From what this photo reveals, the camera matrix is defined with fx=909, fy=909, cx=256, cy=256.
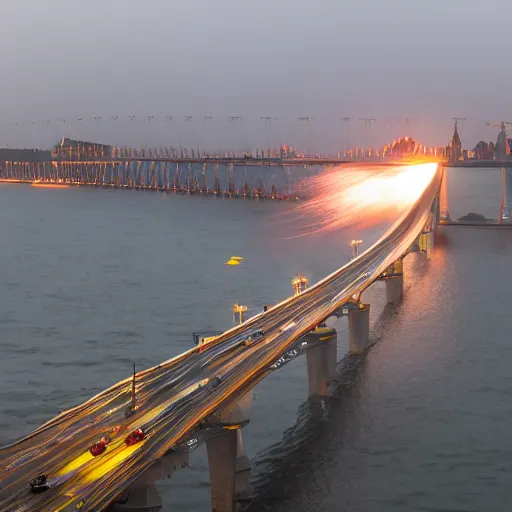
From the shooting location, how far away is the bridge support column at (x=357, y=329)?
54.1 meters

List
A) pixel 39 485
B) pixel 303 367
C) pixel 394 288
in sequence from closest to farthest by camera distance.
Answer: pixel 39 485, pixel 303 367, pixel 394 288

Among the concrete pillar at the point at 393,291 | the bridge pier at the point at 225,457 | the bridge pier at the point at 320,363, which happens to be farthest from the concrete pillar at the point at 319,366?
the concrete pillar at the point at 393,291

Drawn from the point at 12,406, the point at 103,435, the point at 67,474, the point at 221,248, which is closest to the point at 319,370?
the point at 12,406

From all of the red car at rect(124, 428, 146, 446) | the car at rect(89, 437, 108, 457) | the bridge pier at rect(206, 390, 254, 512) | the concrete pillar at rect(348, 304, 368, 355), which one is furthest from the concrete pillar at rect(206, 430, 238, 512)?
the concrete pillar at rect(348, 304, 368, 355)

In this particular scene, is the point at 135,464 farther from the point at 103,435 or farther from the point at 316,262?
the point at 316,262

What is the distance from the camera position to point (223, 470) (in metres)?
29.6

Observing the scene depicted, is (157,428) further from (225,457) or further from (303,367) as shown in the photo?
(303,367)

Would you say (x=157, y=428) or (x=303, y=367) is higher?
(x=157, y=428)

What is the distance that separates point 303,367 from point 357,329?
17.8 ft

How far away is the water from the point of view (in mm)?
34312

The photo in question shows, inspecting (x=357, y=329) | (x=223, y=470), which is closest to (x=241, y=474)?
(x=223, y=470)

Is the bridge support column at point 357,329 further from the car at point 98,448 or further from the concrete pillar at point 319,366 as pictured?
the car at point 98,448

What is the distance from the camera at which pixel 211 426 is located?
28359 mm

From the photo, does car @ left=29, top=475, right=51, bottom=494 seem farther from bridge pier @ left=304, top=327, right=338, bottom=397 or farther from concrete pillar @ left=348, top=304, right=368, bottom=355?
concrete pillar @ left=348, top=304, right=368, bottom=355
